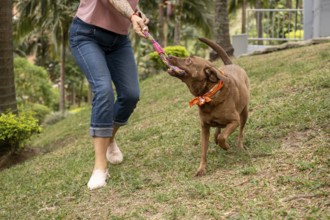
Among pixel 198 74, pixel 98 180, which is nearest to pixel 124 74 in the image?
pixel 198 74

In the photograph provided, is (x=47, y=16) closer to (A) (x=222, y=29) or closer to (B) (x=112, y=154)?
(A) (x=222, y=29)

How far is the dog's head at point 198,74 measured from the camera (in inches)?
169

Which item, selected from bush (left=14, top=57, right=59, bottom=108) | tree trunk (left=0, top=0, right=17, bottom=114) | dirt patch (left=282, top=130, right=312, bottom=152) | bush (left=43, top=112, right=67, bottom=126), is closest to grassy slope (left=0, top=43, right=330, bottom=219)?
dirt patch (left=282, top=130, right=312, bottom=152)

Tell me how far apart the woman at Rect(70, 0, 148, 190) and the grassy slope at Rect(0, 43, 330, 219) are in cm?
51

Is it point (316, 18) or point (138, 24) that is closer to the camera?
point (138, 24)

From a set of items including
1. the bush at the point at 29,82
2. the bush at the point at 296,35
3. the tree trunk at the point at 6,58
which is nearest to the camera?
the tree trunk at the point at 6,58

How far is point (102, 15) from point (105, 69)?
51 centimetres

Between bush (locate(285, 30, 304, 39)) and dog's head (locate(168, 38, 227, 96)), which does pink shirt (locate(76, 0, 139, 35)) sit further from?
bush (locate(285, 30, 304, 39))

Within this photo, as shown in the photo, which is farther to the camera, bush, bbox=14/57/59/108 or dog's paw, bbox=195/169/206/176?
bush, bbox=14/57/59/108

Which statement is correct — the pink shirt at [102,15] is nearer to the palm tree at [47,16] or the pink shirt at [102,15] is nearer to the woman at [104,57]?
the woman at [104,57]

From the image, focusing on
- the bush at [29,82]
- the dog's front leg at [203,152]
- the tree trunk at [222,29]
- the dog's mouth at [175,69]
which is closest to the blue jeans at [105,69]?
the dog's mouth at [175,69]

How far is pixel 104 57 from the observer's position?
4629 millimetres

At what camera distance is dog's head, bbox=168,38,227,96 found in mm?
4305

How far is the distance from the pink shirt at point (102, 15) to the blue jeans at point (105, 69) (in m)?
0.06
